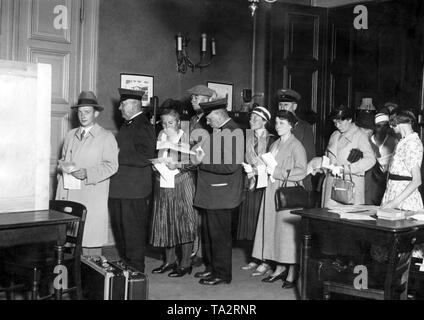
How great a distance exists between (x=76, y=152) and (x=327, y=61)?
3.56 m

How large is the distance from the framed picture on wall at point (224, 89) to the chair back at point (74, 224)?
3142 mm

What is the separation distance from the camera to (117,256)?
564 centimetres

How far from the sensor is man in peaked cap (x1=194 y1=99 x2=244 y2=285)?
4.57 m

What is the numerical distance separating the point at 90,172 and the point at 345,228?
2.03 m

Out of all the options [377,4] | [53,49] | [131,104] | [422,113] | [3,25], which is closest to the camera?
[131,104]

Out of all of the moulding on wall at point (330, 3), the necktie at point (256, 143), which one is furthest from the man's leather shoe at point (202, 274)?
the moulding on wall at point (330, 3)

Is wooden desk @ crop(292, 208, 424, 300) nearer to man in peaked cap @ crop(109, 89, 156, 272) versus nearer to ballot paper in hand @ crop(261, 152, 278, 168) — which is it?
ballot paper in hand @ crop(261, 152, 278, 168)

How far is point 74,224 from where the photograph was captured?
4066 millimetres

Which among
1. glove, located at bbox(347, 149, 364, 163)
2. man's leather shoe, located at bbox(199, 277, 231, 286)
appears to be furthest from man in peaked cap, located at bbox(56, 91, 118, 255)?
glove, located at bbox(347, 149, 364, 163)

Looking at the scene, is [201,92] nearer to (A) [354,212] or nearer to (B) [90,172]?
(B) [90,172]

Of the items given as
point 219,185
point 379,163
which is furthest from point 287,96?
point 219,185
